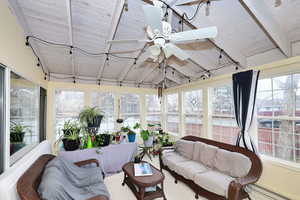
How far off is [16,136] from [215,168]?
10.9 ft

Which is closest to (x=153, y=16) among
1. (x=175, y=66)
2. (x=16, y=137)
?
(x=16, y=137)

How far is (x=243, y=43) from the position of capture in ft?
9.14

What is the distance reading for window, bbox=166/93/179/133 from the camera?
5466mm

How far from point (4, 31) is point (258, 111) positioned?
426cm

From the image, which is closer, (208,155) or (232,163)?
(232,163)

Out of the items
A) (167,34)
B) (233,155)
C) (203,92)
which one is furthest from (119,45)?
(233,155)

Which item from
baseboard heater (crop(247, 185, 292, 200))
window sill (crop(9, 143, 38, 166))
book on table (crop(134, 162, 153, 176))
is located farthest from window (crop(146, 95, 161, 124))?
window sill (crop(9, 143, 38, 166))

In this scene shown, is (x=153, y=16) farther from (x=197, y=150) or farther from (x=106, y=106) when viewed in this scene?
(x=106, y=106)

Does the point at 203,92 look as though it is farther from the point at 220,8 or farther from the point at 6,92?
the point at 6,92

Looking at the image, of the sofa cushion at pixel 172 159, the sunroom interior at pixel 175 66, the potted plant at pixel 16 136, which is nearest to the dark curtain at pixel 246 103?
the sunroom interior at pixel 175 66

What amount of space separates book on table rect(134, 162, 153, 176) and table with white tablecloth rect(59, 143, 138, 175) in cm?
66

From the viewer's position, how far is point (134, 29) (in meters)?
2.86

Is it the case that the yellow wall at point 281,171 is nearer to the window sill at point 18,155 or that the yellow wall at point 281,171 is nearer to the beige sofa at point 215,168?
the beige sofa at point 215,168

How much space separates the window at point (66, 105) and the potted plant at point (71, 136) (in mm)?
1827
